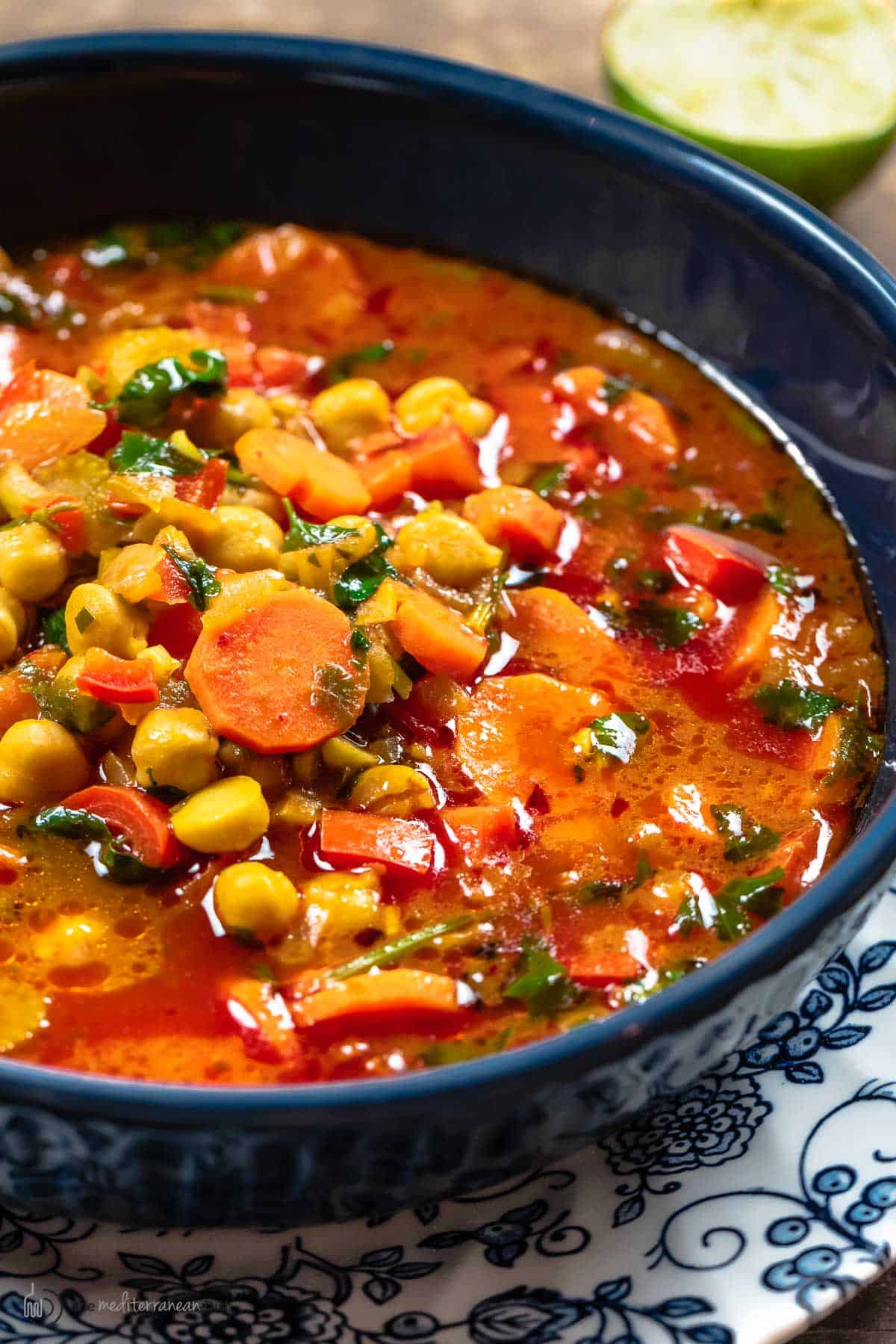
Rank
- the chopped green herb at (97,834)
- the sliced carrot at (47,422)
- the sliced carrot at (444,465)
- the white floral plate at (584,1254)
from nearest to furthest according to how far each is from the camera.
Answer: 1. the white floral plate at (584,1254)
2. the chopped green herb at (97,834)
3. the sliced carrot at (47,422)
4. the sliced carrot at (444,465)

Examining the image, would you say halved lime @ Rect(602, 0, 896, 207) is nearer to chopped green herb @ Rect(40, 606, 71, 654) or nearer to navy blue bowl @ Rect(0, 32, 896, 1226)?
navy blue bowl @ Rect(0, 32, 896, 1226)

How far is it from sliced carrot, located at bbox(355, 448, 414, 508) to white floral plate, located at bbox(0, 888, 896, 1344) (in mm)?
1611

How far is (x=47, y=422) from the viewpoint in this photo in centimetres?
355

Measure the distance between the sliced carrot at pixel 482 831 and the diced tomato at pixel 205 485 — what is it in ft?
3.01

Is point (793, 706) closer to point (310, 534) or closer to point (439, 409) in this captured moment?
point (310, 534)

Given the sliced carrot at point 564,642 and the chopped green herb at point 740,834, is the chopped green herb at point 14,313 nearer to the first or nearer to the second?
the sliced carrot at point 564,642

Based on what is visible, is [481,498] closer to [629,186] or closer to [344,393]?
[344,393]

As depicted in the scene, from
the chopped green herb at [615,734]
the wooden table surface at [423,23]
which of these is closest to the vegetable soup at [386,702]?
the chopped green herb at [615,734]

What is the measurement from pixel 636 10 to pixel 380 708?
300 centimetres

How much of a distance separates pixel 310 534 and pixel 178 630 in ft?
1.16

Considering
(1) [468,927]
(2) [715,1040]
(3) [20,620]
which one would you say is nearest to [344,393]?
(3) [20,620]

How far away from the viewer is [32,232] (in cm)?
450

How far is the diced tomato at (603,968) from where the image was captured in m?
2.77

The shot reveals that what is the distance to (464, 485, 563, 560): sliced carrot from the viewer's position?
3.59 meters
